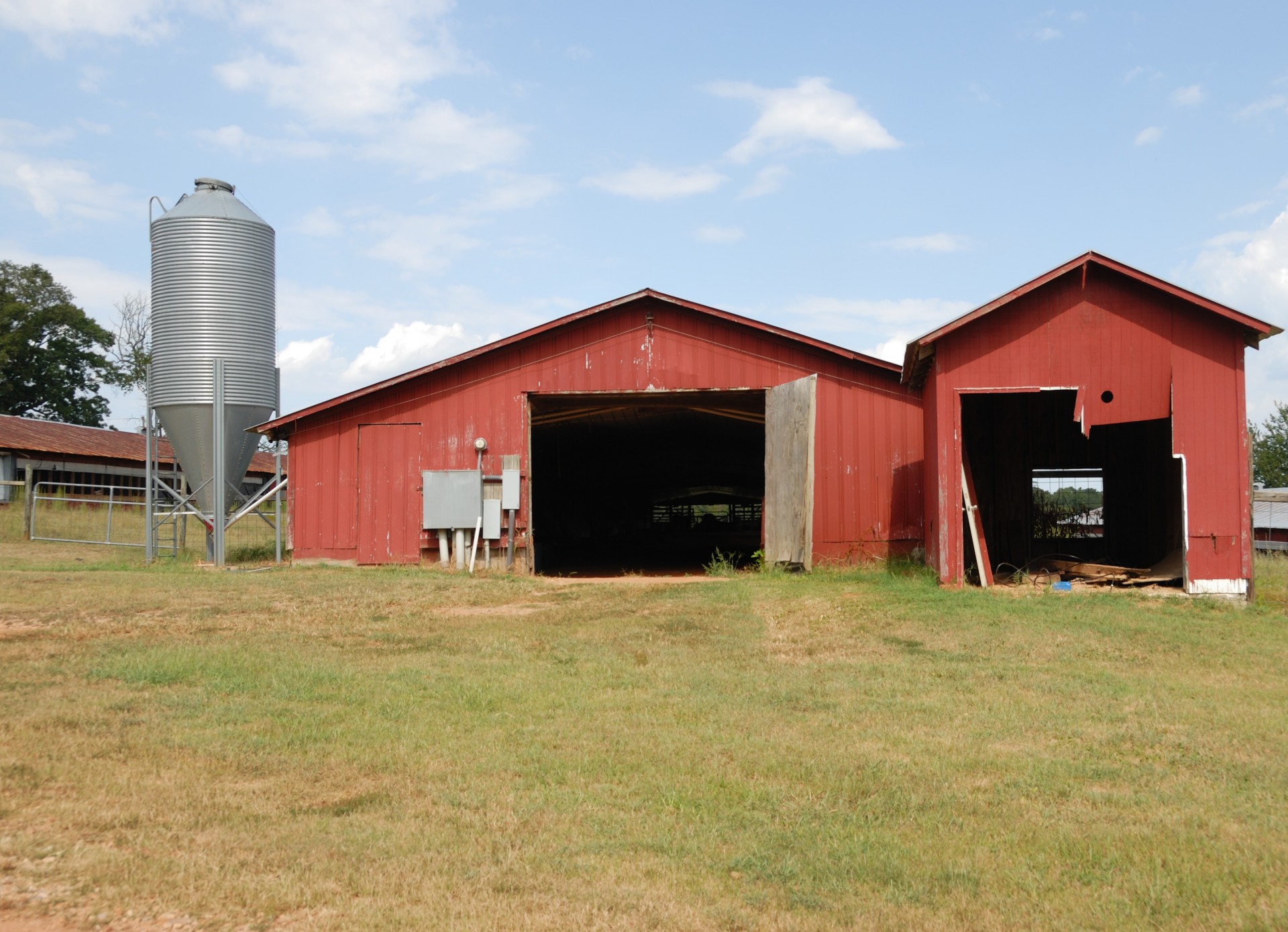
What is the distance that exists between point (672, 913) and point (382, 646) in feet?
22.0

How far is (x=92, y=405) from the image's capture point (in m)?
54.1

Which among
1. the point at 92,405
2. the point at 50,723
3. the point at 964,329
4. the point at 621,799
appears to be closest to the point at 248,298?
the point at 964,329

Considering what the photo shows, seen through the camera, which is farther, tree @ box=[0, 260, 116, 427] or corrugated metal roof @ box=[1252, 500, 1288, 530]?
tree @ box=[0, 260, 116, 427]

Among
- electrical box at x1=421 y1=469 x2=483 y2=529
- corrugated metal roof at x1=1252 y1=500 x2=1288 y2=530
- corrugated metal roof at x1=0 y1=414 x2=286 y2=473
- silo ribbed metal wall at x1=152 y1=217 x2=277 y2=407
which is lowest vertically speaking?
corrugated metal roof at x1=1252 y1=500 x2=1288 y2=530

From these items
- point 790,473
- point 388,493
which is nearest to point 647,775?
point 790,473

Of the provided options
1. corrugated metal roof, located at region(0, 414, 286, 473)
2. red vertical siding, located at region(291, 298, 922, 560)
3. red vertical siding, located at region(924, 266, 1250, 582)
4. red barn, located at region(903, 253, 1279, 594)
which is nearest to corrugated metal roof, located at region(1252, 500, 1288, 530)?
red barn, located at region(903, 253, 1279, 594)

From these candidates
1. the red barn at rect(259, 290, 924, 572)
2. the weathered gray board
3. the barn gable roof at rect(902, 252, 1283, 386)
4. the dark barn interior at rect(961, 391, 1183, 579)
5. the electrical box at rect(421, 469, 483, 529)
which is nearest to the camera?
the barn gable roof at rect(902, 252, 1283, 386)

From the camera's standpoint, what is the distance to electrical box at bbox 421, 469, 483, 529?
18.2 meters

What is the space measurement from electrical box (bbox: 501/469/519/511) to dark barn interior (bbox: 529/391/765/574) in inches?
55.8

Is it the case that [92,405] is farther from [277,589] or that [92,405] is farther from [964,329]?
[964,329]

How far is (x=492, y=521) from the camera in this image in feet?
60.0

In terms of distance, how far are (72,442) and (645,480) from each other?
20260 millimetres

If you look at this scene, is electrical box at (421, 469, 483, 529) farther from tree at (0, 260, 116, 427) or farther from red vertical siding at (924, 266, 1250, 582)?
tree at (0, 260, 116, 427)

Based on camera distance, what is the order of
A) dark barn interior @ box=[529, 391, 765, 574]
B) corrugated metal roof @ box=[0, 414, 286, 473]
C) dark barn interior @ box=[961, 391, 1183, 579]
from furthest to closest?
corrugated metal roof @ box=[0, 414, 286, 473] < dark barn interior @ box=[529, 391, 765, 574] < dark barn interior @ box=[961, 391, 1183, 579]
